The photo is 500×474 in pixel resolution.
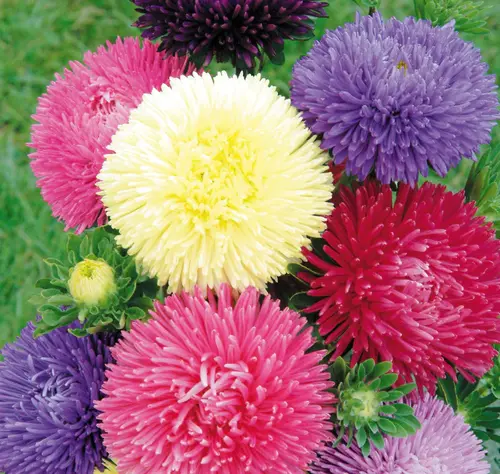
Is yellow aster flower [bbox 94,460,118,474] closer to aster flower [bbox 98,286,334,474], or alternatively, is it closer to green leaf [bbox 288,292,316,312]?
aster flower [bbox 98,286,334,474]

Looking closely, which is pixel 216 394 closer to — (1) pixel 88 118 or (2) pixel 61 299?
(2) pixel 61 299

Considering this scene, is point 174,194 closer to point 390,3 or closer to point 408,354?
point 408,354

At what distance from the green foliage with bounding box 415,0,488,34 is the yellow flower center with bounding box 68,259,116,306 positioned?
40cm

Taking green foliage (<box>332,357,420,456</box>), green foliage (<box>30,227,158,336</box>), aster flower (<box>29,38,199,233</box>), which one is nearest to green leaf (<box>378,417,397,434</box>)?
green foliage (<box>332,357,420,456</box>)

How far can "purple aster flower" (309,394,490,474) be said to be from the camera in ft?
1.88

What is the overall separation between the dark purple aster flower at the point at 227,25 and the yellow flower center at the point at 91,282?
211mm

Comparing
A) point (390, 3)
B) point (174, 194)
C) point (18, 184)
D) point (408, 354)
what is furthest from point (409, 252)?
point (390, 3)

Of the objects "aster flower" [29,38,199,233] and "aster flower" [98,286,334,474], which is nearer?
"aster flower" [98,286,334,474]

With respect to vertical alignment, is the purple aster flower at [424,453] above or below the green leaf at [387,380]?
below

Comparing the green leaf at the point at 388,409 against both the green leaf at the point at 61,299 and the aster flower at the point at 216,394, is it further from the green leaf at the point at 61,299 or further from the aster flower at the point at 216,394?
the green leaf at the point at 61,299

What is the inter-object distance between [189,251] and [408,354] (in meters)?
0.20

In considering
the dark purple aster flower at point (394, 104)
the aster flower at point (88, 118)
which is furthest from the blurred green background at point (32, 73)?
the dark purple aster flower at point (394, 104)

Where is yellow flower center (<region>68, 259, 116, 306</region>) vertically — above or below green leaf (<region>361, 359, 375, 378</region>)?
below

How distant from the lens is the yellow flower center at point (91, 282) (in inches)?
22.5
